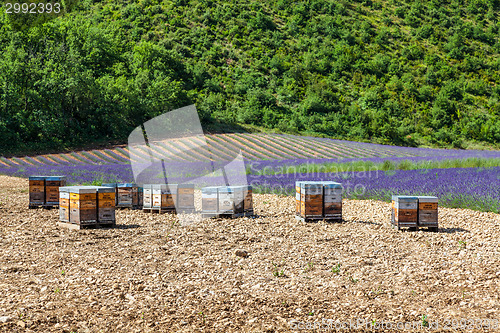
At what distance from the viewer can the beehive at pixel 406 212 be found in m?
11.4

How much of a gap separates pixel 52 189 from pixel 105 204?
4979mm

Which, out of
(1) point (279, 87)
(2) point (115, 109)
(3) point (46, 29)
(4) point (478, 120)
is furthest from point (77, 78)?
(4) point (478, 120)

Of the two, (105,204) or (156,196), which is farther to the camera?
(156,196)

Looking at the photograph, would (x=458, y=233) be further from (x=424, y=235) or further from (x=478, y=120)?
(x=478, y=120)

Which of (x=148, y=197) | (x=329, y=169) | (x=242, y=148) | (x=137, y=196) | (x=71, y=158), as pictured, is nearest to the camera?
(x=148, y=197)

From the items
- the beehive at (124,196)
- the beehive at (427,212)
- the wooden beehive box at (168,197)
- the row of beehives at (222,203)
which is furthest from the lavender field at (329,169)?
the beehive at (427,212)

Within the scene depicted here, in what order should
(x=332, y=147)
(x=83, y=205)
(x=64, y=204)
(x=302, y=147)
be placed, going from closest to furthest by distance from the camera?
(x=83, y=205)
(x=64, y=204)
(x=302, y=147)
(x=332, y=147)

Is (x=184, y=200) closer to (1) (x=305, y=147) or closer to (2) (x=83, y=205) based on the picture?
(2) (x=83, y=205)

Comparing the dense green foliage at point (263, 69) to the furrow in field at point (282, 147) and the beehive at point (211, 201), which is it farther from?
the beehive at point (211, 201)

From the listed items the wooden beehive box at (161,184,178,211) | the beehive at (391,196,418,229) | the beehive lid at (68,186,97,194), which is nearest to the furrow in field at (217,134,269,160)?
the wooden beehive box at (161,184,178,211)

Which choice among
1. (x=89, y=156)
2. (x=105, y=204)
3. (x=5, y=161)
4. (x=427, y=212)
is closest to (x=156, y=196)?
(x=105, y=204)

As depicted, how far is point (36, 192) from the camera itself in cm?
1577

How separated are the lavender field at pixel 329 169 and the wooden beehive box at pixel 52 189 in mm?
4161

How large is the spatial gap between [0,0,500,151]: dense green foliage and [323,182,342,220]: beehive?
115 ft
